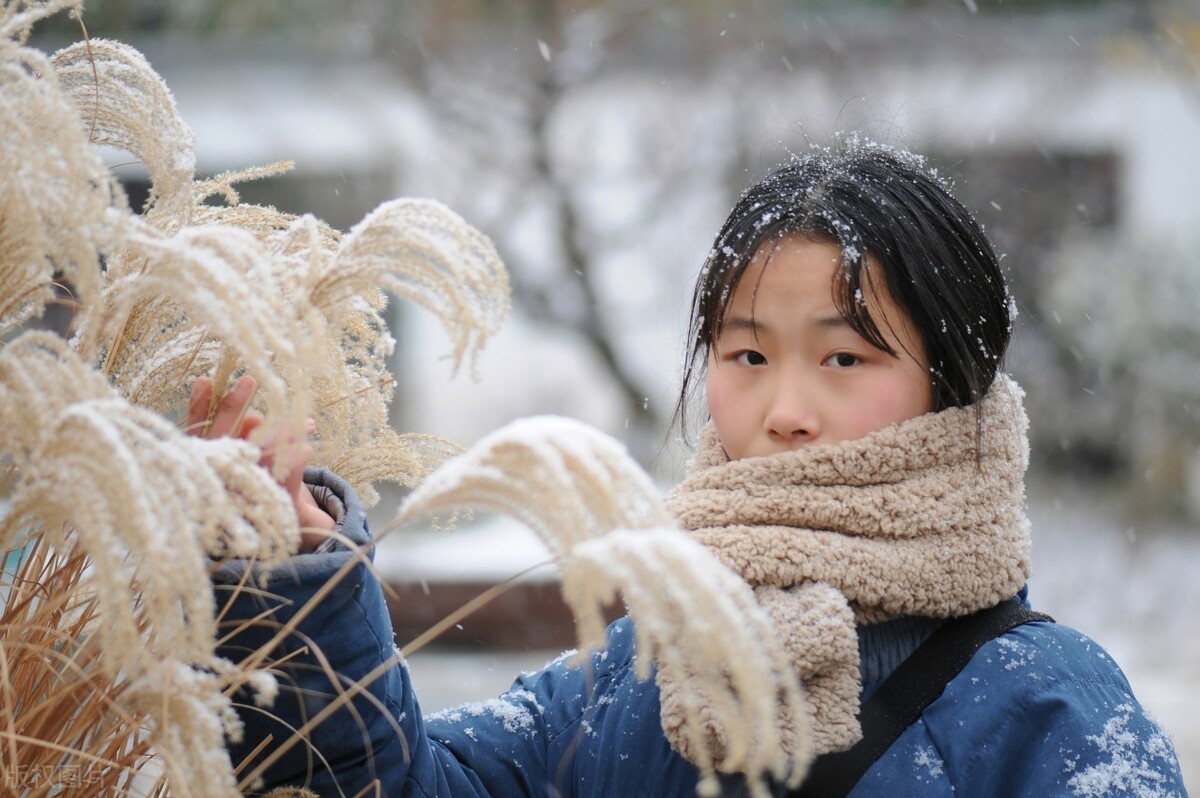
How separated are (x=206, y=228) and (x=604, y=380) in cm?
800

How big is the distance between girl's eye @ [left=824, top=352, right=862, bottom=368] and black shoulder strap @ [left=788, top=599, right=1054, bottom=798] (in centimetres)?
32

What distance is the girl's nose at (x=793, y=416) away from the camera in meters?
1.47

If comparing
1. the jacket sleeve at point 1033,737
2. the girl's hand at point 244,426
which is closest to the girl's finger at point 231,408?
the girl's hand at point 244,426

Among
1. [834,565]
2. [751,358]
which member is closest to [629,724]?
[834,565]

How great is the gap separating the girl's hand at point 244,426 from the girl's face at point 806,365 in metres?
0.52

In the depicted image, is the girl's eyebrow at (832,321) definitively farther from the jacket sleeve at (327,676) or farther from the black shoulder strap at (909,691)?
the jacket sleeve at (327,676)

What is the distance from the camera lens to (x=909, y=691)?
1403mm

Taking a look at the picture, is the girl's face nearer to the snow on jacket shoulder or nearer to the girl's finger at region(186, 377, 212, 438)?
the snow on jacket shoulder

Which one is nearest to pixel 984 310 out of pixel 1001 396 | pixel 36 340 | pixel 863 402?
pixel 1001 396

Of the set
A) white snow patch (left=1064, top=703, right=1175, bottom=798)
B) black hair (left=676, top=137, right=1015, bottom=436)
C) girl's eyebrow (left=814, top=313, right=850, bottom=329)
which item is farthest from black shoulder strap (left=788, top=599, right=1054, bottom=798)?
girl's eyebrow (left=814, top=313, right=850, bottom=329)

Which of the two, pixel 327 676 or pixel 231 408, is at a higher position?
pixel 231 408

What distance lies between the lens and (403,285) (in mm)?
1083

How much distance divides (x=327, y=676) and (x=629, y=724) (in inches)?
17.4

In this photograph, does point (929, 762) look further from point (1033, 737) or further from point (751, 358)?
point (751, 358)
